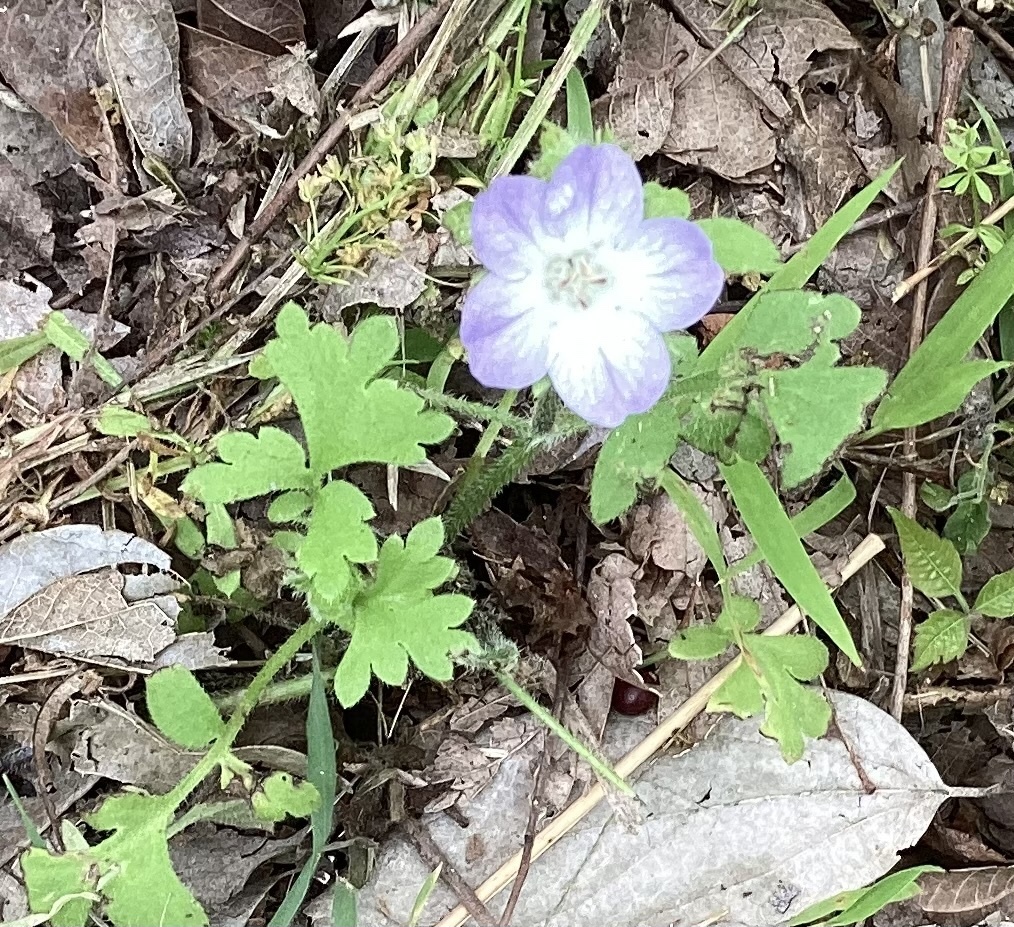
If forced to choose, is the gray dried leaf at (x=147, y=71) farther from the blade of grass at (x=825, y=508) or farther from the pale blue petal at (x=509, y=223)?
the blade of grass at (x=825, y=508)

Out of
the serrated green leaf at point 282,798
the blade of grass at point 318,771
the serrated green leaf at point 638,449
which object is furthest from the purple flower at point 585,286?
the serrated green leaf at point 282,798

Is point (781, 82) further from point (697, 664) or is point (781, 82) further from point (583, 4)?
point (697, 664)

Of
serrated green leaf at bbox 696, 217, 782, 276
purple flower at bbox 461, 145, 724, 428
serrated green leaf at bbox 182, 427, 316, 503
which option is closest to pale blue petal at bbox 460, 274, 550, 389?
purple flower at bbox 461, 145, 724, 428

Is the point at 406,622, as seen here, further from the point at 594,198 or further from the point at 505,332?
the point at 594,198

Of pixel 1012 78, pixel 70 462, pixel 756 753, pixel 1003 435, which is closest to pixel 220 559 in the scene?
pixel 70 462

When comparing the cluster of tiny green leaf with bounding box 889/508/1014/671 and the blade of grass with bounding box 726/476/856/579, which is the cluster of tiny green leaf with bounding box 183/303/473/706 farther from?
the cluster of tiny green leaf with bounding box 889/508/1014/671

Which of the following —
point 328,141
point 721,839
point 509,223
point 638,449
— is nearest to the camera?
point 509,223

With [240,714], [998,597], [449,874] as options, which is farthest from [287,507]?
[998,597]
